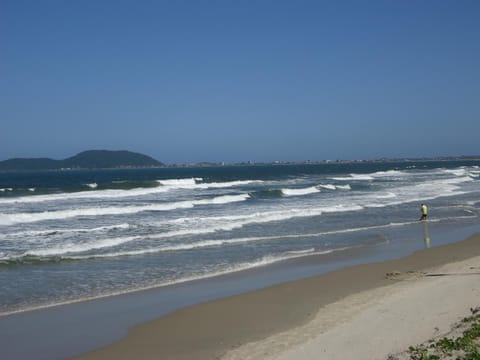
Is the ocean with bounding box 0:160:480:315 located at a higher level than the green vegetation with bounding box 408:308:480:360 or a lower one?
lower

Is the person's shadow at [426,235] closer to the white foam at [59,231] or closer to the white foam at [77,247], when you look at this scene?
the white foam at [77,247]

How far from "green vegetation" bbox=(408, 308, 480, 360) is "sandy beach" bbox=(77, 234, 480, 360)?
39 cm

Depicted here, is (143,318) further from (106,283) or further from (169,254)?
(169,254)

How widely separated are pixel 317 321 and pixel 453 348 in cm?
300

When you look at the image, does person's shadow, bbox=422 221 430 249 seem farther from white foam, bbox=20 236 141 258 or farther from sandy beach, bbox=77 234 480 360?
white foam, bbox=20 236 141 258

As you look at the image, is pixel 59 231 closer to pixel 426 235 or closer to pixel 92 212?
pixel 92 212

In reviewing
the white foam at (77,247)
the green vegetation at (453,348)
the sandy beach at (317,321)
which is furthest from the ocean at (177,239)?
the green vegetation at (453,348)

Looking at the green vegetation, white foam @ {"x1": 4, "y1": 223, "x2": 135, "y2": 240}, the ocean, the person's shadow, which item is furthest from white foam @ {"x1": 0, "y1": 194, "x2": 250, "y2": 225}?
the green vegetation

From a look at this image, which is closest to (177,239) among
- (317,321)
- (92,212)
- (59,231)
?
(59,231)

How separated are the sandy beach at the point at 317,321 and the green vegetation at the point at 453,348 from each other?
39 centimetres

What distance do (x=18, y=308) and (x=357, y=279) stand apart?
732 cm

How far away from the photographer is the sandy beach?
727 cm

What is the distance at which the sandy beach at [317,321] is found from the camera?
7.27 meters

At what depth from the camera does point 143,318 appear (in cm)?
979
